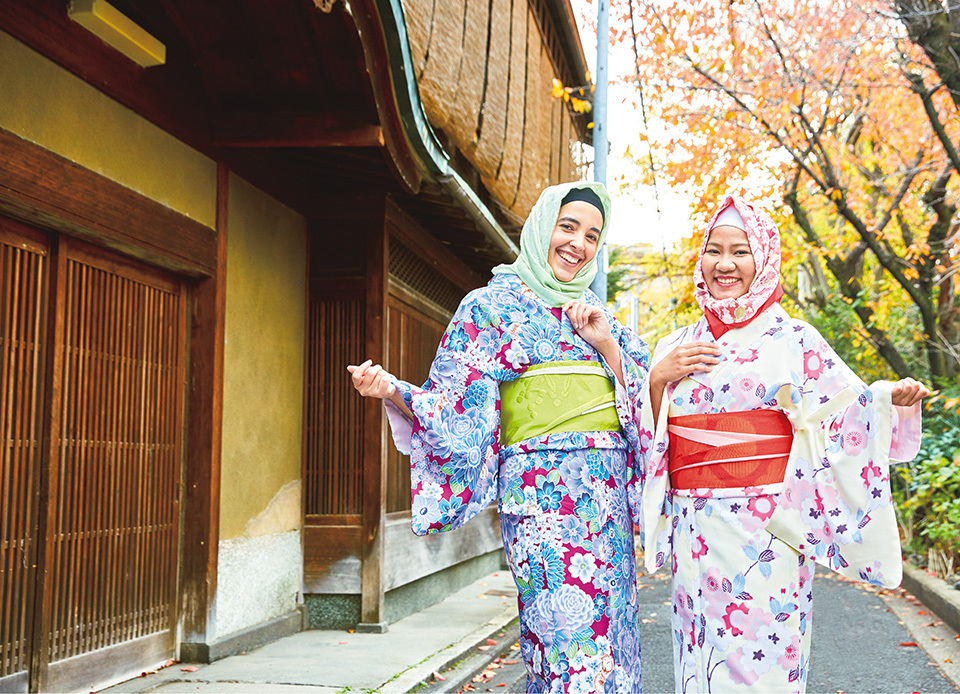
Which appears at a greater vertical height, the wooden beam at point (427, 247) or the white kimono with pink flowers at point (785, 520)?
the wooden beam at point (427, 247)

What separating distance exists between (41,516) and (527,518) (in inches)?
97.8

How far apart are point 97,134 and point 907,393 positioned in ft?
12.5

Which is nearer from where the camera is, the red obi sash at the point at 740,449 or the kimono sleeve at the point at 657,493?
the red obi sash at the point at 740,449

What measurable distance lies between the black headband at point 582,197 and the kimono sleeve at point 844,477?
3.42 feet

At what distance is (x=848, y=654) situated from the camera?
682 cm

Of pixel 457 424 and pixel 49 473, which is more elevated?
pixel 457 424

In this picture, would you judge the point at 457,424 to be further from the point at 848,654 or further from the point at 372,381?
the point at 848,654

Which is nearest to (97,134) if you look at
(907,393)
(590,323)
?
(590,323)

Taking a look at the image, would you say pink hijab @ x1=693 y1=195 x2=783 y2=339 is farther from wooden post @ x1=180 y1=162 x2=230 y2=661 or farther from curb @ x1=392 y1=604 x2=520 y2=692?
wooden post @ x1=180 y1=162 x2=230 y2=661

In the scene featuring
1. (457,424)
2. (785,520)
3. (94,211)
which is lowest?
(785,520)

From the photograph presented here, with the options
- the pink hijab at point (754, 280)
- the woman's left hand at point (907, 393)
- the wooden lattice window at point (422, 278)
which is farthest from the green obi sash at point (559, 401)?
the wooden lattice window at point (422, 278)

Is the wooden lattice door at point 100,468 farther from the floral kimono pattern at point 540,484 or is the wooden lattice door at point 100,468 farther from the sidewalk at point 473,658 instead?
the floral kimono pattern at point 540,484

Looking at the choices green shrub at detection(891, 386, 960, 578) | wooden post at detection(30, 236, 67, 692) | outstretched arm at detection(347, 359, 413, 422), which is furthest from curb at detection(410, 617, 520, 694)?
green shrub at detection(891, 386, 960, 578)

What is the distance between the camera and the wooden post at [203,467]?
5.75 metres
